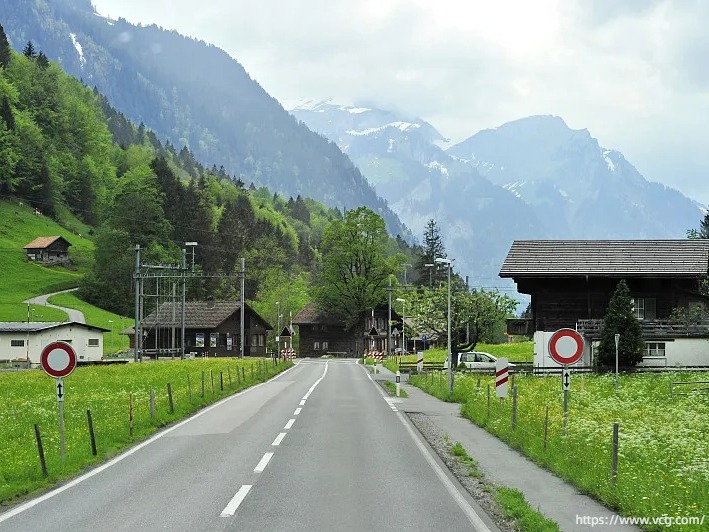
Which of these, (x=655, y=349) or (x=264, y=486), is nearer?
(x=264, y=486)

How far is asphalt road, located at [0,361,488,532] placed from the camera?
34.2 ft

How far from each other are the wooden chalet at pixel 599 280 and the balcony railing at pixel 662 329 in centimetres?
165

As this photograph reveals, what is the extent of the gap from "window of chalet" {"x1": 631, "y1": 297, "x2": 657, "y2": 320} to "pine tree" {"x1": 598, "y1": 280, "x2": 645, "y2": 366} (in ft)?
24.9

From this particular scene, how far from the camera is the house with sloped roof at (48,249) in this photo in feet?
426

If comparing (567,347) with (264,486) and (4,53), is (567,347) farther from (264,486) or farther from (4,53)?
(4,53)

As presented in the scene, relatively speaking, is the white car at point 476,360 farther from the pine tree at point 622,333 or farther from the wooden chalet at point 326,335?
the wooden chalet at point 326,335

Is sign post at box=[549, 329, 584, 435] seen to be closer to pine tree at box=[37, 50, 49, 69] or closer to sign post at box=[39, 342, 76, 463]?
sign post at box=[39, 342, 76, 463]

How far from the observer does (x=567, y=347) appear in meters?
15.7

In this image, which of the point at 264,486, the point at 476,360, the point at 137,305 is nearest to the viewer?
the point at 264,486

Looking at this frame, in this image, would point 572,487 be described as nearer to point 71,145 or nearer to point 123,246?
point 123,246

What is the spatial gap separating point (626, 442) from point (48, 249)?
128 metres

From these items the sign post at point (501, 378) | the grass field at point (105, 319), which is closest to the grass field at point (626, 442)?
the sign post at point (501, 378)

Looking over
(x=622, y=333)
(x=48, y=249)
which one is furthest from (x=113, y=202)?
(x=622, y=333)

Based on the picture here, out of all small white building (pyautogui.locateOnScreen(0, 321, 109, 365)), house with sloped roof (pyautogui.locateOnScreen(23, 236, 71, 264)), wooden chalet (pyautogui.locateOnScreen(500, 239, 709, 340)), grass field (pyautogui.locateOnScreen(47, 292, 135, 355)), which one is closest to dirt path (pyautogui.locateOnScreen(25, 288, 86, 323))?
grass field (pyautogui.locateOnScreen(47, 292, 135, 355))
